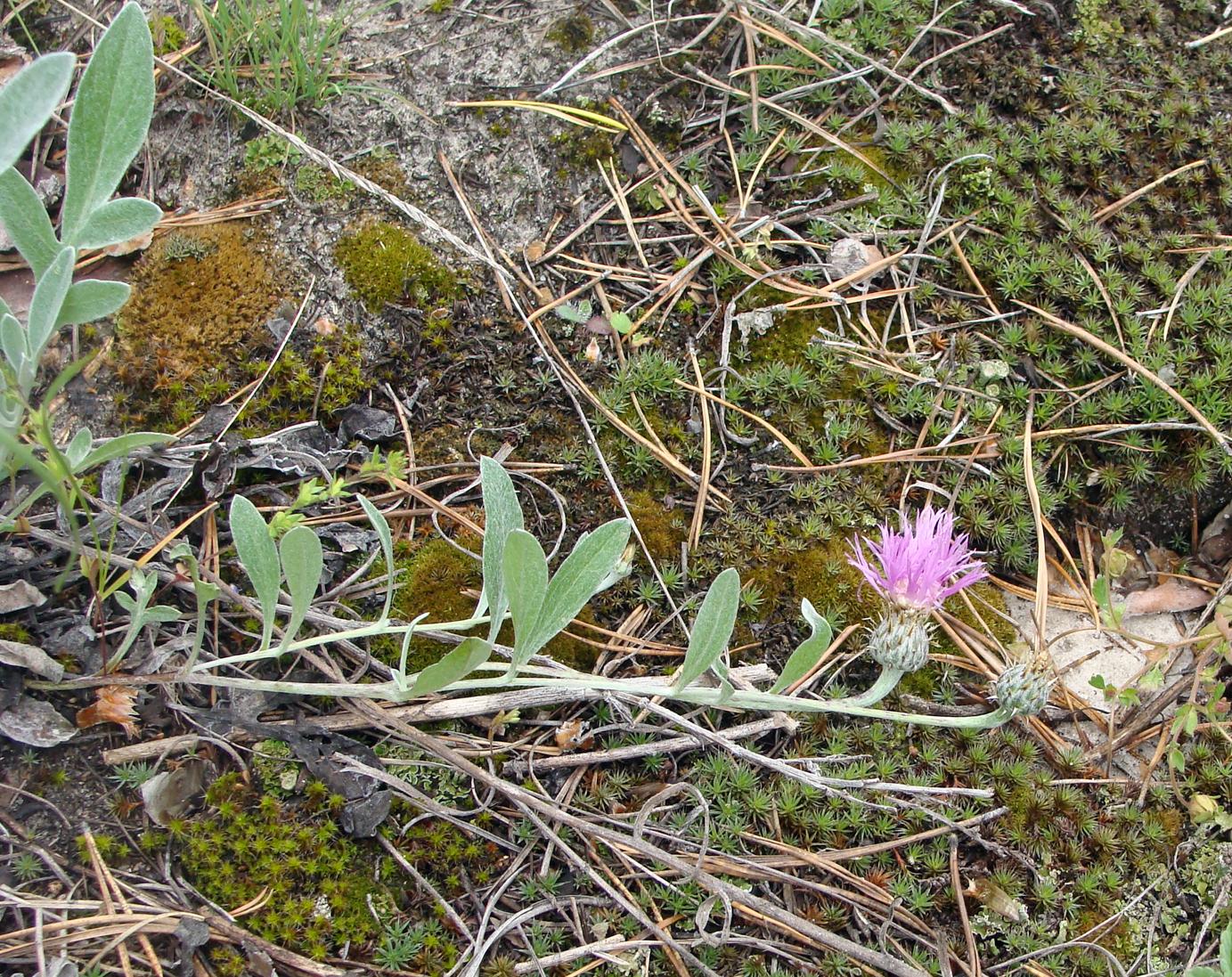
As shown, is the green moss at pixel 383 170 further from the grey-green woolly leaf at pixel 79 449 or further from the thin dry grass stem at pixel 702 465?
the grey-green woolly leaf at pixel 79 449

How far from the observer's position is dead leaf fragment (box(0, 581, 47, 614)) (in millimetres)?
2029

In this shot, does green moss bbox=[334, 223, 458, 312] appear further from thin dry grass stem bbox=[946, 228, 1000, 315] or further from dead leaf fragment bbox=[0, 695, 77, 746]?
thin dry grass stem bbox=[946, 228, 1000, 315]

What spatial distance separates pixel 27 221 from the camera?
1.85 m

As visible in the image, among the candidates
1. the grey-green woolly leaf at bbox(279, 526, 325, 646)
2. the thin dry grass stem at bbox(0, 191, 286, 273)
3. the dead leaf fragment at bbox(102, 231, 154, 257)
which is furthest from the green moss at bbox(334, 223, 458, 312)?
the grey-green woolly leaf at bbox(279, 526, 325, 646)

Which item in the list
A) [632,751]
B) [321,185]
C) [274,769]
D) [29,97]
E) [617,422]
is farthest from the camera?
[321,185]

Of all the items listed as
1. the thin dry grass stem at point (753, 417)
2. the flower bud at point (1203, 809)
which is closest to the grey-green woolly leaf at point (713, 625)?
the thin dry grass stem at point (753, 417)

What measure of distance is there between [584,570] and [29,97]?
120 cm

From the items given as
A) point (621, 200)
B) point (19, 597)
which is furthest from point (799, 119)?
point (19, 597)

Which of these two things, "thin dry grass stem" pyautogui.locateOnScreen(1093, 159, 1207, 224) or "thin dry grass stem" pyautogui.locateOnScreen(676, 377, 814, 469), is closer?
"thin dry grass stem" pyautogui.locateOnScreen(676, 377, 814, 469)

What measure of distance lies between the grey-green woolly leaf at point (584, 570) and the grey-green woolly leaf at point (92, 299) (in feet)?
3.26

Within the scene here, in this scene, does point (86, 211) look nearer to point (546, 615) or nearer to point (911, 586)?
point (546, 615)

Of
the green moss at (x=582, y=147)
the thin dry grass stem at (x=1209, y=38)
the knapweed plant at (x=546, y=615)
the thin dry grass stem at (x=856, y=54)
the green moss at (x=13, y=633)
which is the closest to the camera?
the knapweed plant at (x=546, y=615)

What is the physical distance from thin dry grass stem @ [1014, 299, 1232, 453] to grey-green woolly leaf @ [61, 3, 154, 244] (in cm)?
230

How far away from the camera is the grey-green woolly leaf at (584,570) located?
1863 mm
